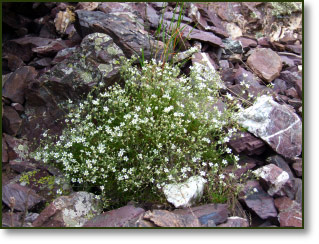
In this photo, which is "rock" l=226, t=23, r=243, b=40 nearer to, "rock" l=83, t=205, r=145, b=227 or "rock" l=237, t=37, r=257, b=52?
"rock" l=237, t=37, r=257, b=52

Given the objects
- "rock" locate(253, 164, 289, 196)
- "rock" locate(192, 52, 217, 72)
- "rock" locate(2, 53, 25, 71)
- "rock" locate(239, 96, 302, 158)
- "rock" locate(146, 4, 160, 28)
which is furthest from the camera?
"rock" locate(146, 4, 160, 28)

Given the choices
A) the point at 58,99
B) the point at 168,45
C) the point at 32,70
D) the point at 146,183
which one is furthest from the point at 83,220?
the point at 168,45

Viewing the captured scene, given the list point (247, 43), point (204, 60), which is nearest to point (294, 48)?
point (247, 43)

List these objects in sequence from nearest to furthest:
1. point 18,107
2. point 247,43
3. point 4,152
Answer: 1. point 4,152
2. point 18,107
3. point 247,43

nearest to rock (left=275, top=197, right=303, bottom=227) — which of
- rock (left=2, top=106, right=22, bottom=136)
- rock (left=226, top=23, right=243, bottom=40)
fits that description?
rock (left=2, top=106, right=22, bottom=136)

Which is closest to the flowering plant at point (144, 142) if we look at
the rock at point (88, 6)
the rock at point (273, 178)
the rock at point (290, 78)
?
the rock at point (273, 178)

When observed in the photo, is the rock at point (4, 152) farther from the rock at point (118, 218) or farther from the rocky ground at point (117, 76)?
the rock at point (118, 218)

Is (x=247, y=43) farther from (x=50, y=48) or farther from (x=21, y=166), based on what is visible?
(x=21, y=166)
